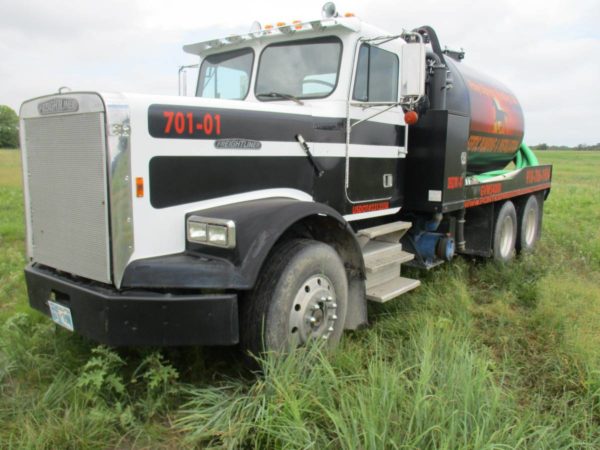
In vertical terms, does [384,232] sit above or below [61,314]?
above

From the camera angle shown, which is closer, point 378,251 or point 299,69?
point 299,69

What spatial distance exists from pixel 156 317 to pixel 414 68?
2576 millimetres

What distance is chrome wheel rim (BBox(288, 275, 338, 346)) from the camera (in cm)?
326

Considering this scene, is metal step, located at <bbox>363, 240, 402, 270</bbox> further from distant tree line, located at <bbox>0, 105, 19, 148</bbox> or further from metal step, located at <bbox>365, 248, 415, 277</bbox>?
distant tree line, located at <bbox>0, 105, 19, 148</bbox>

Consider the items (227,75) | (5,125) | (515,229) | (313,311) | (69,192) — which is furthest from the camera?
(5,125)

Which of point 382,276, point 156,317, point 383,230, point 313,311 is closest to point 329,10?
point 383,230

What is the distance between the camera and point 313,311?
3.38 meters

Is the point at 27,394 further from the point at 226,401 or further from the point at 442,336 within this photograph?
the point at 442,336

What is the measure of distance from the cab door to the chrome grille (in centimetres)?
210

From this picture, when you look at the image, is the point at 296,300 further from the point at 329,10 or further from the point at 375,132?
the point at 329,10

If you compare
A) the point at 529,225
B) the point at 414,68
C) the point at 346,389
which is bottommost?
the point at 346,389

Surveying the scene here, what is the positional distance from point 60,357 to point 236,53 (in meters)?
2.96

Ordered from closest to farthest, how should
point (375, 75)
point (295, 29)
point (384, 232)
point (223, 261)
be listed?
point (223, 261)
point (295, 29)
point (375, 75)
point (384, 232)

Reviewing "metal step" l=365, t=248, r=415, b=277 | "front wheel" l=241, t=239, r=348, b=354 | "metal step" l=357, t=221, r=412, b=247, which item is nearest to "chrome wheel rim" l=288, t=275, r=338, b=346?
"front wheel" l=241, t=239, r=348, b=354
